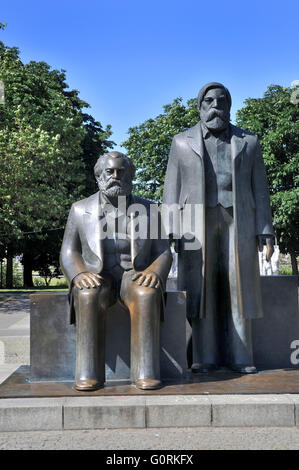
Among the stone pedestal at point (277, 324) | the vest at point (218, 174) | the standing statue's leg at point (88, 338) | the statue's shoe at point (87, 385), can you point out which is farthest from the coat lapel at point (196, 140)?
the statue's shoe at point (87, 385)

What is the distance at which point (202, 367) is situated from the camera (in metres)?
5.27

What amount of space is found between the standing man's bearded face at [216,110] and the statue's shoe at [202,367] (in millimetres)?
2362

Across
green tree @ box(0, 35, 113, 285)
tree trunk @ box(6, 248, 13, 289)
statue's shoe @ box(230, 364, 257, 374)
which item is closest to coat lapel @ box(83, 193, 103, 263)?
statue's shoe @ box(230, 364, 257, 374)

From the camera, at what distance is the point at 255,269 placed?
17.4ft

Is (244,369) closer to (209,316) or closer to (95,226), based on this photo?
(209,316)

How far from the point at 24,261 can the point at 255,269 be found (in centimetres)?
2785

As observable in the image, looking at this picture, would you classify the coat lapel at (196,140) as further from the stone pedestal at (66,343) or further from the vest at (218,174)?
the stone pedestal at (66,343)

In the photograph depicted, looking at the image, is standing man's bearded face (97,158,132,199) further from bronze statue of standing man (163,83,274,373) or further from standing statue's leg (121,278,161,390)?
standing statue's leg (121,278,161,390)

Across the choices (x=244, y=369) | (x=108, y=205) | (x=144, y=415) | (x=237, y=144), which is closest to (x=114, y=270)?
(x=108, y=205)

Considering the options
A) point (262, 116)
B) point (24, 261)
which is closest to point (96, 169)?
point (262, 116)

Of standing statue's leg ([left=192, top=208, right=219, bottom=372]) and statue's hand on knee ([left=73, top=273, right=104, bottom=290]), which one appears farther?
standing statue's leg ([left=192, top=208, right=219, bottom=372])

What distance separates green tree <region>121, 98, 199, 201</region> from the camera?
27078mm

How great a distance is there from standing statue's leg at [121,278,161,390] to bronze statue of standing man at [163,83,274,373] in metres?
0.86

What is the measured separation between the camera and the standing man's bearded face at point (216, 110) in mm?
5363
